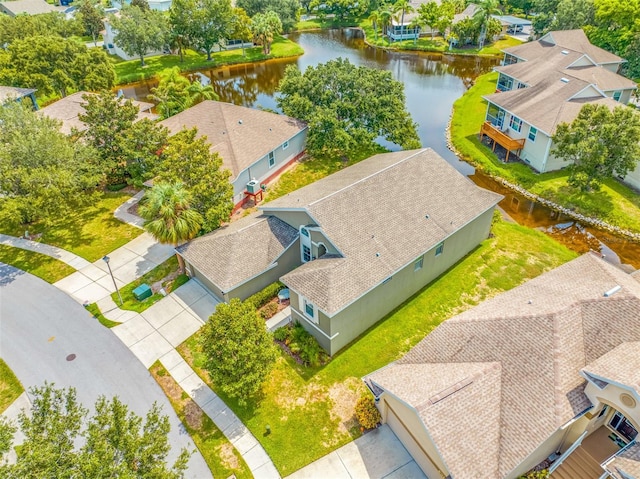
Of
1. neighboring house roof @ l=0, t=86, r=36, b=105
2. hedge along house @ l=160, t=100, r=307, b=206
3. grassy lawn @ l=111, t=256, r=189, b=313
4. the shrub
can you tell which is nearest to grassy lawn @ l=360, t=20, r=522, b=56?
hedge along house @ l=160, t=100, r=307, b=206

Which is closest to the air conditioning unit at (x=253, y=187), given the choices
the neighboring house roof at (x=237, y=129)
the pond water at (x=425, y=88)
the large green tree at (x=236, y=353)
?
the neighboring house roof at (x=237, y=129)

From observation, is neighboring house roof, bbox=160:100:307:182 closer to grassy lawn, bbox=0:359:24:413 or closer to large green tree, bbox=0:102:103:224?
large green tree, bbox=0:102:103:224

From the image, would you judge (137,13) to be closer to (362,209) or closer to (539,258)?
(362,209)

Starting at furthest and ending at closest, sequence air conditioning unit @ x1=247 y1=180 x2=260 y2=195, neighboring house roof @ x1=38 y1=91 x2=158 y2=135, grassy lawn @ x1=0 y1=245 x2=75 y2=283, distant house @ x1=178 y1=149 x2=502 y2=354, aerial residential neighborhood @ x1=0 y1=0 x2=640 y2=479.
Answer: neighboring house roof @ x1=38 y1=91 x2=158 y2=135 < air conditioning unit @ x1=247 y1=180 x2=260 y2=195 < grassy lawn @ x1=0 y1=245 x2=75 y2=283 < distant house @ x1=178 y1=149 x2=502 y2=354 < aerial residential neighborhood @ x1=0 y1=0 x2=640 y2=479

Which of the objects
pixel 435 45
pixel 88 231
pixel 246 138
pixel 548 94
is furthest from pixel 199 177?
pixel 435 45

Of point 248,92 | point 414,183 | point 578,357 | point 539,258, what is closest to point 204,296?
point 414,183

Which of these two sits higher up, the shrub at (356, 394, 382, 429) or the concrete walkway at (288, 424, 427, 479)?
the shrub at (356, 394, 382, 429)

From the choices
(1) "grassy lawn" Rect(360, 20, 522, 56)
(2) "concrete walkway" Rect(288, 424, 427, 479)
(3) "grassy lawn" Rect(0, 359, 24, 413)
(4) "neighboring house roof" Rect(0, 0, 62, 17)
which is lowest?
(2) "concrete walkway" Rect(288, 424, 427, 479)

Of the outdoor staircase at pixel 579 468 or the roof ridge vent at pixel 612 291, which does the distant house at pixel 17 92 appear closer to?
the roof ridge vent at pixel 612 291
